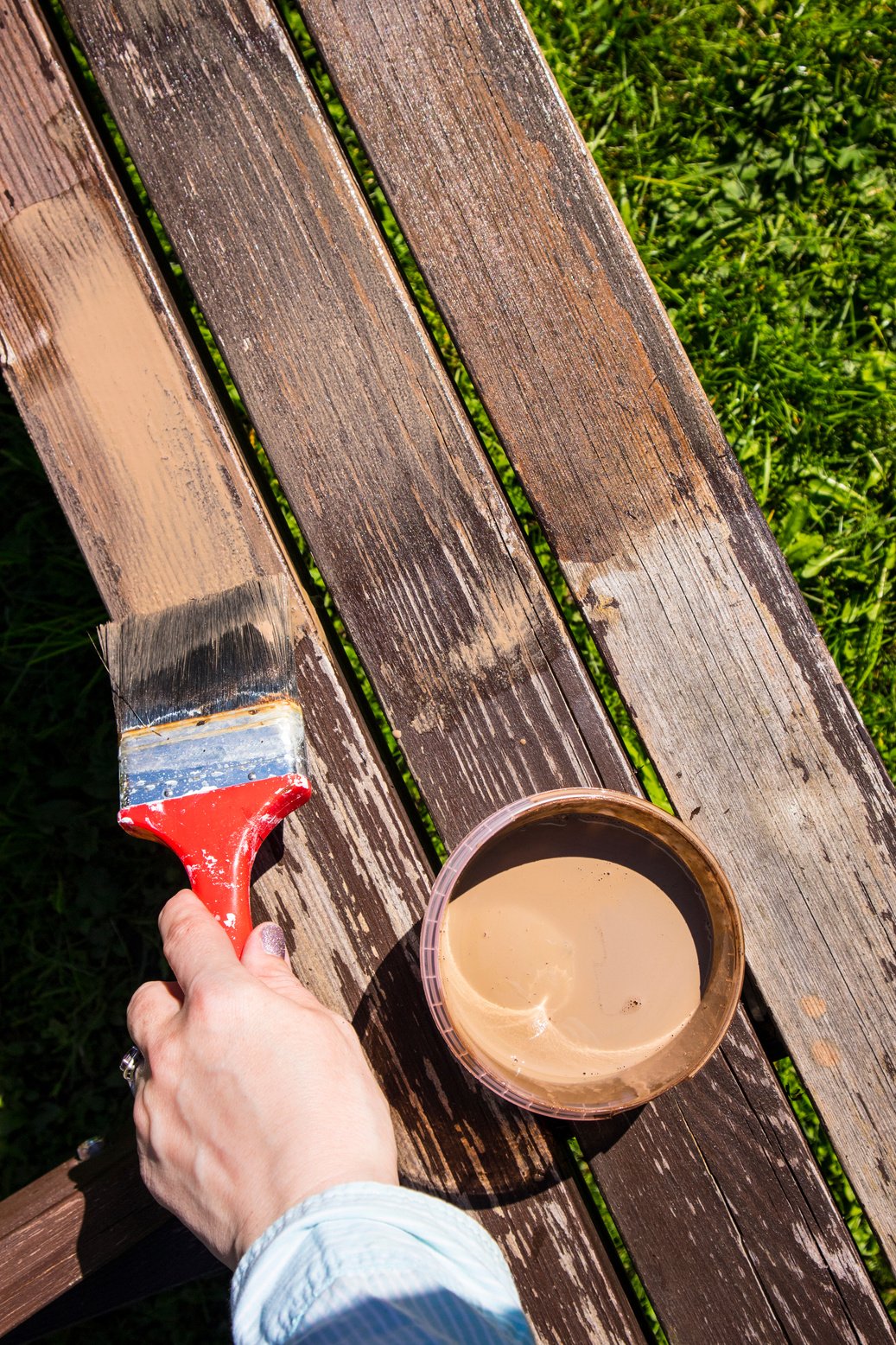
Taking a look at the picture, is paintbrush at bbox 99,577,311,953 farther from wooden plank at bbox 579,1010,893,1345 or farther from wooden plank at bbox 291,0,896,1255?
wooden plank at bbox 579,1010,893,1345

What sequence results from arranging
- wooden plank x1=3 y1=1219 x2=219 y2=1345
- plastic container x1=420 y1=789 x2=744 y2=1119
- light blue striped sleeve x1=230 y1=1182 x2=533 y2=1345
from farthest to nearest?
wooden plank x1=3 y1=1219 x2=219 y2=1345
plastic container x1=420 y1=789 x2=744 y2=1119
light blue striped sleeve x1=230 y1=1182 x2=533 y2=1345

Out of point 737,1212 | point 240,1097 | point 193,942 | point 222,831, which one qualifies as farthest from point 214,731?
point 737,1212

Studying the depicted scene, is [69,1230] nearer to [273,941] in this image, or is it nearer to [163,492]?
[273,941]

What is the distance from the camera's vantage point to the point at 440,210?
1.31 meters

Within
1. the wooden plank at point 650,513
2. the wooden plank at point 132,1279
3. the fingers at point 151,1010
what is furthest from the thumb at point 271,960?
the wooden plank at point 132,1279

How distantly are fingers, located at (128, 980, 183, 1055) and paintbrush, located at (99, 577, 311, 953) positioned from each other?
4.3 inches

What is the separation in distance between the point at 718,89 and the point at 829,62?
290mm

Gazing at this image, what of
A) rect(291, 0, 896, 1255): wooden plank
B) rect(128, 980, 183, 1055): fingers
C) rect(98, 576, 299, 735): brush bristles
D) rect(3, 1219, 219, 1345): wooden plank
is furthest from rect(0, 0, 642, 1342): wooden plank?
rect(3, 1219, 219, 1345): wooden plank

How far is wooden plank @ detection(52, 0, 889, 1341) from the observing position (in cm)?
131

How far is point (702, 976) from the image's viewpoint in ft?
4.10

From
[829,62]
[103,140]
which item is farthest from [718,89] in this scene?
[103,140]

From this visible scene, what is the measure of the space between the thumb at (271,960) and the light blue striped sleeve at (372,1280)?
0.89 feet

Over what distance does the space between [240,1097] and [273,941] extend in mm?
218

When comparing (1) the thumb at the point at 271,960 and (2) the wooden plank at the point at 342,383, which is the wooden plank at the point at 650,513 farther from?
(1) the thumb at the point at 271,960
